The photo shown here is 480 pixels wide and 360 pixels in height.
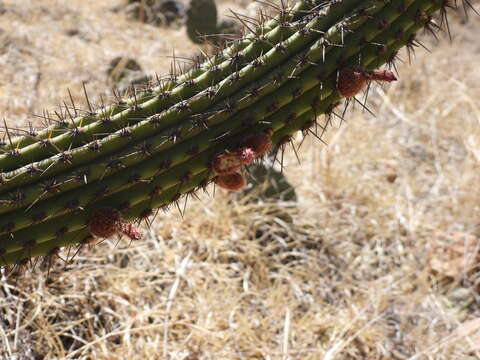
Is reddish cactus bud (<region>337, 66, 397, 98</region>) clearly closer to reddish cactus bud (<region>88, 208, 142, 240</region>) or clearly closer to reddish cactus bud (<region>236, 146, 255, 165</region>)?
reddish cactus bud (<region>236, 146, 255, 165</region>)

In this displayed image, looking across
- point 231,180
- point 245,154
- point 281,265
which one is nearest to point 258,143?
point 245,154

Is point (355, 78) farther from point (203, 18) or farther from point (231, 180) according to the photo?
point (203, 18)

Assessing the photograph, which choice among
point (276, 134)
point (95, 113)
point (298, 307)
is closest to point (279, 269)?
point (298, 307)

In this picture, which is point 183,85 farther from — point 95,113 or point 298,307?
point 298,307

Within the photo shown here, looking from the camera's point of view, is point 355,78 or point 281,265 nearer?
point 355,78

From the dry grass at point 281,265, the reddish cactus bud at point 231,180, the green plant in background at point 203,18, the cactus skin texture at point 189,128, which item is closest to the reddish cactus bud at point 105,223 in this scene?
the cactus skin texture at point 189,128

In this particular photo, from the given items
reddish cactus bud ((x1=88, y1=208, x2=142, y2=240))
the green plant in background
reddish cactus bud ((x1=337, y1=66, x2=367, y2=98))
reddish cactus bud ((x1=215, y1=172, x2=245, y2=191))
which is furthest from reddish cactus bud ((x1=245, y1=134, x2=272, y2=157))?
the green plant in background

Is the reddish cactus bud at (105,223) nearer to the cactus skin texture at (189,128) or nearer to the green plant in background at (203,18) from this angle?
the cactus skin texture at (189,128)
